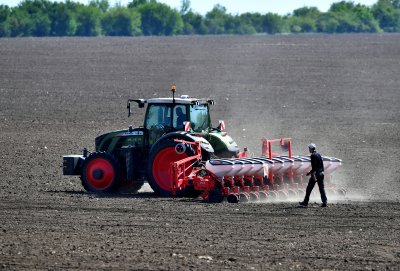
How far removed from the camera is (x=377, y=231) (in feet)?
56.9

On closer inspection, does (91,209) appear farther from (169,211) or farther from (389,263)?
(389,263)

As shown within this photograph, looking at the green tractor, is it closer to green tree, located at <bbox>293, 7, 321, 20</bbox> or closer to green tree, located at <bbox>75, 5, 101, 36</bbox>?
green tree, located at <bbox>75, 5, 101, 36</bbox>

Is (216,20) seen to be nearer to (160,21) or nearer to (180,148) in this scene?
(160,21)

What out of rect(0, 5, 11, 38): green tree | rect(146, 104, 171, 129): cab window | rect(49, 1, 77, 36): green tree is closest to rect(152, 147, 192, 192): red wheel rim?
rect(146, 104, 171, 129): cab window

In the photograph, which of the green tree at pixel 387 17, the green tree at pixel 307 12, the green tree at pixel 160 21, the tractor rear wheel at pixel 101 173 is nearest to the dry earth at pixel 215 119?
the tractor rear wheel at pixel 101 173

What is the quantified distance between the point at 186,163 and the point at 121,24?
89794 mm

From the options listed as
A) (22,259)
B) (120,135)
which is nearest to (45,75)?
(120,135)

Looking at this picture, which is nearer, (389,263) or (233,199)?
(389,263)

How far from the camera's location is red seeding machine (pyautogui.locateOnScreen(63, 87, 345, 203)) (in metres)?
21.0

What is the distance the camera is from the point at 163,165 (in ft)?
70.7

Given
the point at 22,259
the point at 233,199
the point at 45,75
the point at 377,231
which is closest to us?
the point at 22,259

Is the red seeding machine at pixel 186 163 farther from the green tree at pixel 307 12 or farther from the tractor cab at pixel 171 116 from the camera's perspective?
the green tree at pixel 307 12

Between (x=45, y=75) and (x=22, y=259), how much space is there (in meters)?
38.3

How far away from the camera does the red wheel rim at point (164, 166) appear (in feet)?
70.5
